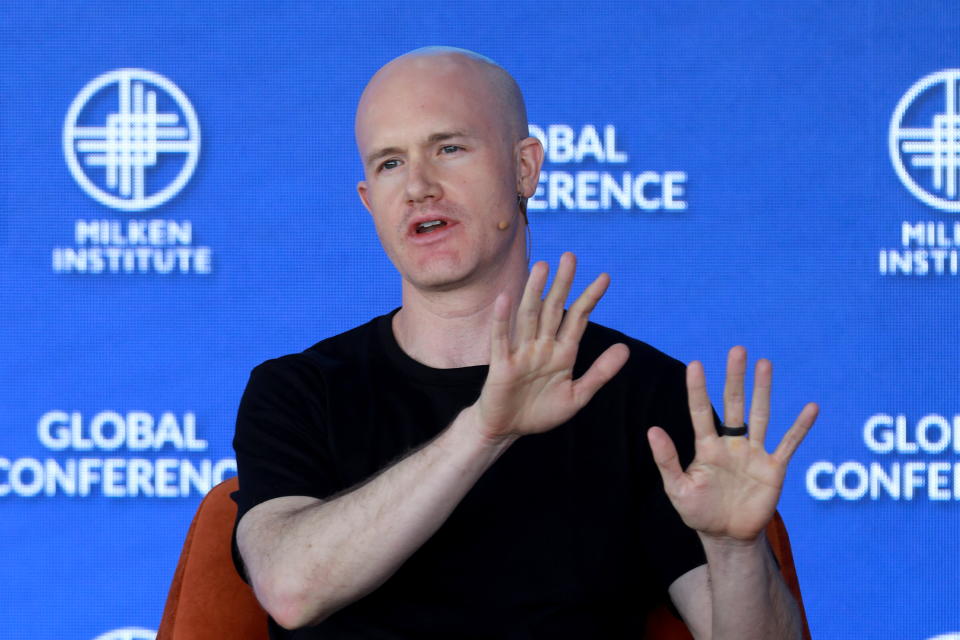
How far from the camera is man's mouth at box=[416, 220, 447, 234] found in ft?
4.20

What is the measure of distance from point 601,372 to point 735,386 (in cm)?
13

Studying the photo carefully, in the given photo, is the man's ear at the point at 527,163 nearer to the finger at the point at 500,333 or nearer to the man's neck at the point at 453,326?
the man's neck at the point at 453,326

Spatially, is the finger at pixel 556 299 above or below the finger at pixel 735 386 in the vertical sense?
above

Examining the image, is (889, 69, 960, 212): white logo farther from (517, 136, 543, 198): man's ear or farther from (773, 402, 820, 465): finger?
(773, 402, 820, 465): finger

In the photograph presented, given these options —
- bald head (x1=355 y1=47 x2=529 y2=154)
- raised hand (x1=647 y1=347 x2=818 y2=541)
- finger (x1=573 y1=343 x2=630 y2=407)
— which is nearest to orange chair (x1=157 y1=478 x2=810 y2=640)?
raised hand (x1=647 y1=347 x2=818 y2=541)

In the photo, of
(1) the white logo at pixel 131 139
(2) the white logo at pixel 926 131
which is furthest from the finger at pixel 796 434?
(1) the white logo at pixel 131 139

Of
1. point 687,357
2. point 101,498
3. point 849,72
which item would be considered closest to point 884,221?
point 849,72

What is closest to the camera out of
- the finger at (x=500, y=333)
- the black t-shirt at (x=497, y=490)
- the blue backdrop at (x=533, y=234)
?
the finger at (x=500, y=333)

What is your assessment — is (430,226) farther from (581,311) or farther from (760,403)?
(760,403)

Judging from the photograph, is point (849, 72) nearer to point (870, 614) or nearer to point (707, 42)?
point (707, 42)

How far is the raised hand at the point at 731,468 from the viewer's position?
987 mm

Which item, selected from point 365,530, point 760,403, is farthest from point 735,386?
point 365,530

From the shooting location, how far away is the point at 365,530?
1027 millimetres

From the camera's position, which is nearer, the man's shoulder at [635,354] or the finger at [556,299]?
the finger at [556,299]
